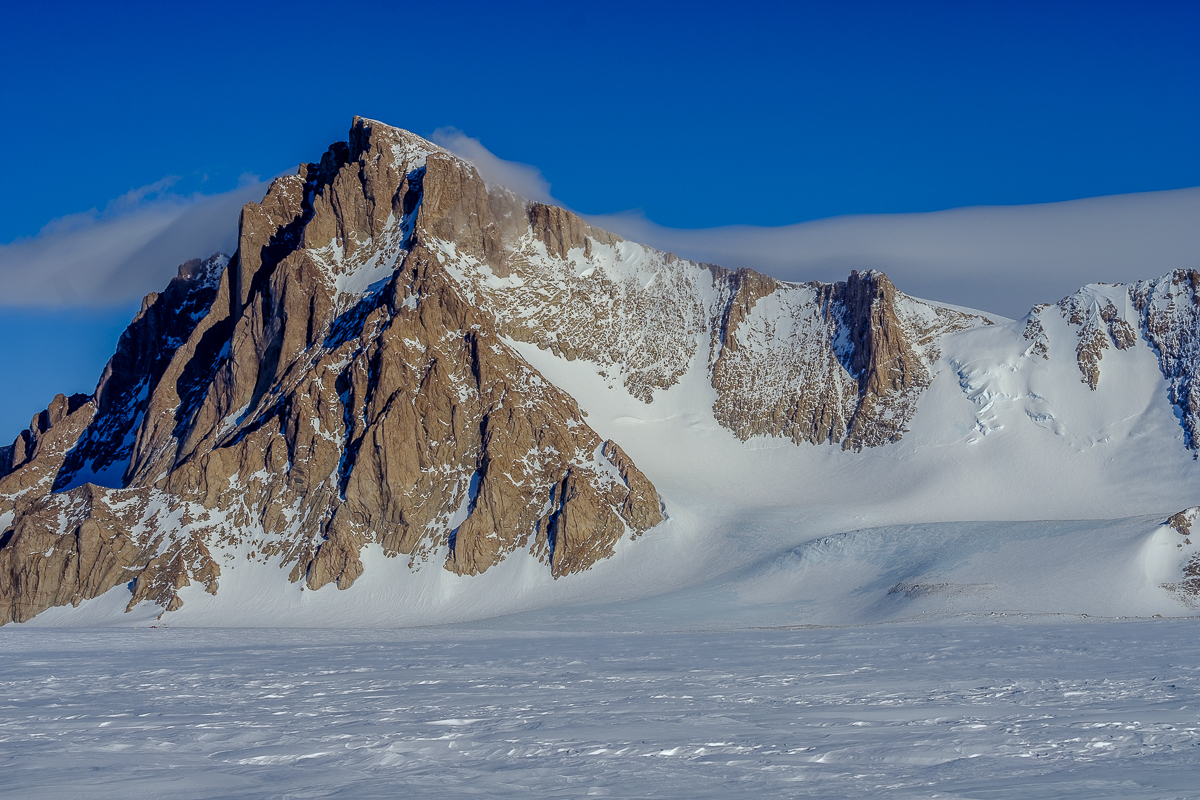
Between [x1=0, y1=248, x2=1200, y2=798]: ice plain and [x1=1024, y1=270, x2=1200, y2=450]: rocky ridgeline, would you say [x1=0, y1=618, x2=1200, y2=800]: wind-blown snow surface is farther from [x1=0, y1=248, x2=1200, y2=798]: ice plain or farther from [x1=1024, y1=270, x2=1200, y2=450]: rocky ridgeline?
[x1=1024, y1=270, x2=1200, y2=450]: rocky ridgeline

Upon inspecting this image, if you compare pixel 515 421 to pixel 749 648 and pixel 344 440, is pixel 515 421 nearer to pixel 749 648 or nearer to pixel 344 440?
pixel 344 440

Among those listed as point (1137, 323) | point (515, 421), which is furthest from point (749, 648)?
point (1137, 323)

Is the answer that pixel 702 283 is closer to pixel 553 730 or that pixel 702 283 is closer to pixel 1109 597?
pixel 1109 597

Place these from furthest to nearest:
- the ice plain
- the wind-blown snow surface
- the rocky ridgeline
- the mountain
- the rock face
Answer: the rocky ridgeline → the rock face → the mountain → the ice plain → the wind-blown snow surface

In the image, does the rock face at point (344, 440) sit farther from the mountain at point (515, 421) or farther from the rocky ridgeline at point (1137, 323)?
the rocky ridgeline at point (1137, 323)

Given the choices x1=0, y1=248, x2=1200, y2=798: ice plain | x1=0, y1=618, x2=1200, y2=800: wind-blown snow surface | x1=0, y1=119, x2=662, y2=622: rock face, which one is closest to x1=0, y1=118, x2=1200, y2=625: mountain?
x1=0, y1=119, x2=662, y2=622: rock face

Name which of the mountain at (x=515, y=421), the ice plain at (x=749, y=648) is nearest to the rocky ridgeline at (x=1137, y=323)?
the mountain at (x=515, y=421)
